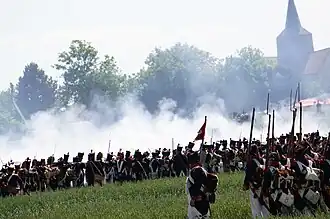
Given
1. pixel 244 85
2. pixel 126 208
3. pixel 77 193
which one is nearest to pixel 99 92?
pixel 244 85

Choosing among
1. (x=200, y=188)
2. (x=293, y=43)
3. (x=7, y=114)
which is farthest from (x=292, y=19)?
(x=200, y=188)

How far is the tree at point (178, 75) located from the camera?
9462 centimetres

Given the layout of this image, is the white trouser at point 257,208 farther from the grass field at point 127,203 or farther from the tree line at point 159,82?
the tree line at point 159,82

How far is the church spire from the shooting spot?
150625 mm

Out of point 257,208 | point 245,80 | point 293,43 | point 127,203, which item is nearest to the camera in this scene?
point 257,208

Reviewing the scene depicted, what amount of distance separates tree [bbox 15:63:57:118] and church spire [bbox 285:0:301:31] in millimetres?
55707

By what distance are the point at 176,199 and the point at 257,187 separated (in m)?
5.15

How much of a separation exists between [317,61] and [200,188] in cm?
11823

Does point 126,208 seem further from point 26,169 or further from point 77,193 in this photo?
point 26,169

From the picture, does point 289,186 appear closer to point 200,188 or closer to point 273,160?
point 273,160

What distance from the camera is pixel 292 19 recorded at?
152 meters

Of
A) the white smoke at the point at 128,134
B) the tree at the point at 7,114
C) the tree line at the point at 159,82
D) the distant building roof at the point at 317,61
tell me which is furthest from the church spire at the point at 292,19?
the white smoke at the point at 128,134

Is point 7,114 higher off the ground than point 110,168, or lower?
higher

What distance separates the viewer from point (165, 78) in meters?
98.8
